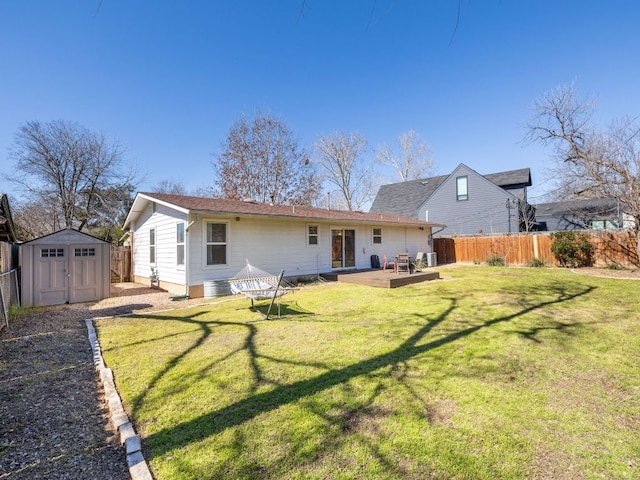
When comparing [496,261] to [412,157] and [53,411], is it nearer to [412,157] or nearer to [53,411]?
[53,411]

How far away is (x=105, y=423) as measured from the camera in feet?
9.40

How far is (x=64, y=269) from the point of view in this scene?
8508 mm

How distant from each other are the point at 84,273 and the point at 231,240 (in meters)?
4.17

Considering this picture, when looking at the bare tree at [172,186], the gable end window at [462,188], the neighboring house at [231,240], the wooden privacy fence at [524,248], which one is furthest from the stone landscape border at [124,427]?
the bare tree at [172,186]

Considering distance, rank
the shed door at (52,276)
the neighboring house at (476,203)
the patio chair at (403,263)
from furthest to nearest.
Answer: the neighboring house at (476,203) < the patio chair at (403,263) < the shed door at (52,276)

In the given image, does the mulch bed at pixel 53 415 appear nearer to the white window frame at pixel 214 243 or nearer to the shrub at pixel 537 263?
the white window frame at pixel 214 243

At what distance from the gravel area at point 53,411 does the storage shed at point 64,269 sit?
2.63m

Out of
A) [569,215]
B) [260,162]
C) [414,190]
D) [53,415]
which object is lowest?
[53,415]

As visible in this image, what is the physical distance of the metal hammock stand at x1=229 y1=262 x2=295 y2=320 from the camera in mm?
6496

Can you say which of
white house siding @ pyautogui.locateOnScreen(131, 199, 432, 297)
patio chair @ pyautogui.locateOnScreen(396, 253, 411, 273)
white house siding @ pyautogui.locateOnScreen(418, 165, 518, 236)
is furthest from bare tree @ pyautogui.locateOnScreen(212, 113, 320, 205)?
patio chair @ pyautogui.locateOnScreen(396, 253, 411, 273)

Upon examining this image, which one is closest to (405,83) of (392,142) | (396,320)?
(396,320)

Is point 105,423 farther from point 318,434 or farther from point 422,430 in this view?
point 422,430

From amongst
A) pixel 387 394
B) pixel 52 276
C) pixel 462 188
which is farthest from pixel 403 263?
pixel 462 188

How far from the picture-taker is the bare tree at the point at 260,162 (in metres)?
24.3
